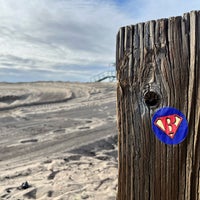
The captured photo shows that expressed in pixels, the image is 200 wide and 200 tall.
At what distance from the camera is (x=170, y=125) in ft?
3.76

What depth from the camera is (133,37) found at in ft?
3.87

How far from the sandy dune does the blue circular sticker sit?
3.15 meters

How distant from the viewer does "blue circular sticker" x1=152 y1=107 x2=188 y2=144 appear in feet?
3.73

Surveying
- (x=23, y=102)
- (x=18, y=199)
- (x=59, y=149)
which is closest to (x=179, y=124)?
(x=18, y=199)

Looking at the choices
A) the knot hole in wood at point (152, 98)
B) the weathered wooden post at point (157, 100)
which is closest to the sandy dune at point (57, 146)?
the weathered wooden post at point (157, 100)

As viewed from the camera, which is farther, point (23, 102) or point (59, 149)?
point (23, 102)

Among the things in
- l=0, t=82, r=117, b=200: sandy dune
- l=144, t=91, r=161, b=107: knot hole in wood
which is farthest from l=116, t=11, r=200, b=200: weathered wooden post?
l=0, t=82, r=117, b=200: sandy dune

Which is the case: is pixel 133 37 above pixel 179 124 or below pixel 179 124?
above

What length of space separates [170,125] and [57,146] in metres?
6.68

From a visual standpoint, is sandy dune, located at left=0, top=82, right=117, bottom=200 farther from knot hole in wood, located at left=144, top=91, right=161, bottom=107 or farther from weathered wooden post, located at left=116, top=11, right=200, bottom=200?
knot hole in wood, located at left=144, top=91, right=161, bottom=107

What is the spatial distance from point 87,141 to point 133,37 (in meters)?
6.97

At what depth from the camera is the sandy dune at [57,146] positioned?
4711mm

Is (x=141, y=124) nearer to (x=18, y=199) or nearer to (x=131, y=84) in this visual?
(x=131, y=84)

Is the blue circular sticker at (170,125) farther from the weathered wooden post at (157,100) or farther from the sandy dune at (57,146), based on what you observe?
the sandy dune at (57,146)
